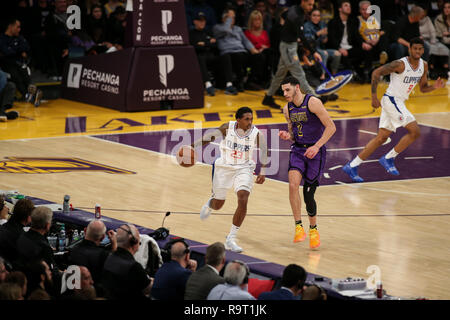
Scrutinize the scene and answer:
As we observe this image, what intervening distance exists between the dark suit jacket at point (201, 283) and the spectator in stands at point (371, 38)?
1586cm

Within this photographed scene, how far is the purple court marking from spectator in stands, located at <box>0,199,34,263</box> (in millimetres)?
5645

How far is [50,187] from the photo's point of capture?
13062mm

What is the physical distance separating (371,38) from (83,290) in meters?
16.6

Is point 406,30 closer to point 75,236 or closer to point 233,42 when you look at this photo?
point 233,42

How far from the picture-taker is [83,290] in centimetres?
750

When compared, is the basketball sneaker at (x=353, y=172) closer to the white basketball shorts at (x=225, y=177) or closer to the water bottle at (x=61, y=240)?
the white basketball shorts at (x=225, y=177)

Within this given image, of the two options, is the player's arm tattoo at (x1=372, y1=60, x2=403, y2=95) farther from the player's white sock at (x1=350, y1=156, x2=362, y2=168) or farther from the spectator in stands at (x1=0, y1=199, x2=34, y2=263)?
the spectator in stands at (x1=0, y1=199, x2=34, y2=263)

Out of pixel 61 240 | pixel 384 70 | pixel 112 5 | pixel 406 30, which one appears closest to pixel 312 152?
pixel 61 240

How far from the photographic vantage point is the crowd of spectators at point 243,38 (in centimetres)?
1939

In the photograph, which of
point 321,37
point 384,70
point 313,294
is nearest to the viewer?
point 313,294

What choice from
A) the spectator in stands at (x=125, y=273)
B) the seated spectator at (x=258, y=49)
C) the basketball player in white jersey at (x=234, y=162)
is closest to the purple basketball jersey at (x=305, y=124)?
the basketball player in white jersey at (x=234, y=162)
